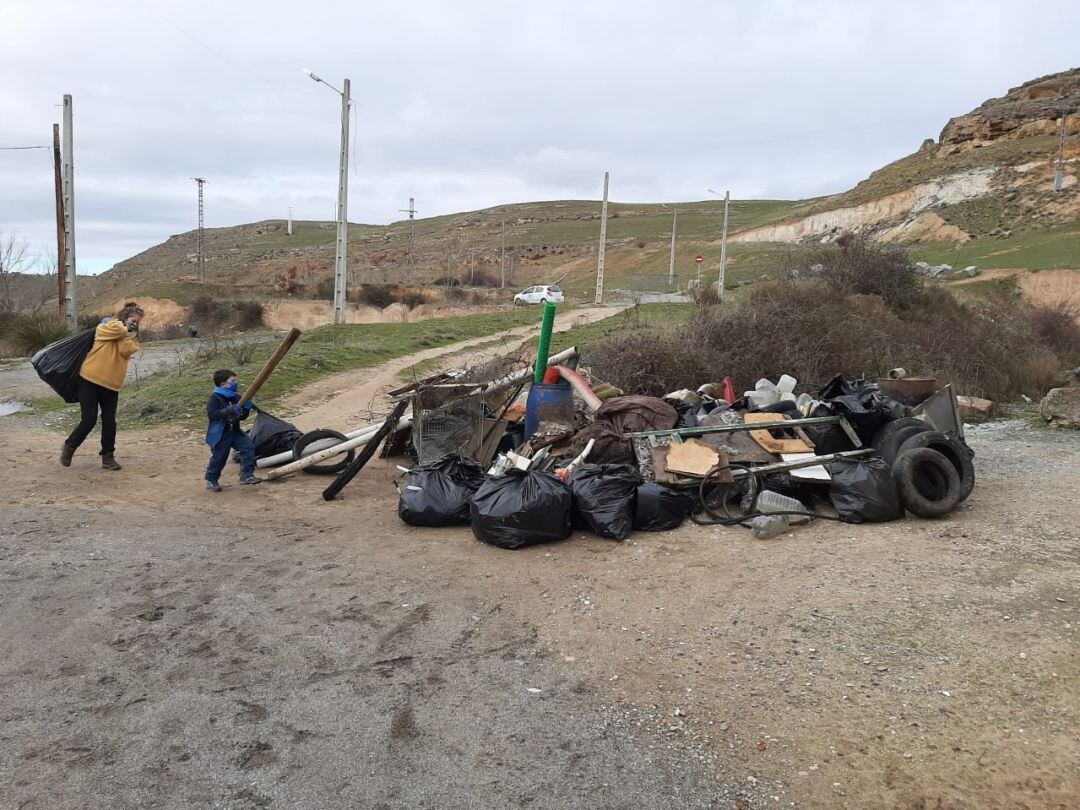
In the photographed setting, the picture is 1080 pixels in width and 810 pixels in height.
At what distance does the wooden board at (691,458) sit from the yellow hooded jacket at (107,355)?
519cm

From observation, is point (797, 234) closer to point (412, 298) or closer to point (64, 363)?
point (412, 298)

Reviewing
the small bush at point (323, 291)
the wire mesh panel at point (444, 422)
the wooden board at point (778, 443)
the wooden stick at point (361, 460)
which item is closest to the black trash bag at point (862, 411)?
the wooden board at point (778, 443)

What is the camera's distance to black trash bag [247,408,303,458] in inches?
324

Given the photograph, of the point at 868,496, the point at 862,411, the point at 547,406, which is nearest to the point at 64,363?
the point at 547,406

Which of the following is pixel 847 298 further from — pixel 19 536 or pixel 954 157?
pixel 954 157

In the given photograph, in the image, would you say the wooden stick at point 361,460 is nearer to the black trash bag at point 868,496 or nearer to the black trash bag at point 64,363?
the black trash bag at point 64,363

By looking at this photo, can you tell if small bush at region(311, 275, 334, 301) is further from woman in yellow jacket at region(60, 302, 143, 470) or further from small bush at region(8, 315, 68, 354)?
woman in yellow jacket at region(60, 302, 143, 470)

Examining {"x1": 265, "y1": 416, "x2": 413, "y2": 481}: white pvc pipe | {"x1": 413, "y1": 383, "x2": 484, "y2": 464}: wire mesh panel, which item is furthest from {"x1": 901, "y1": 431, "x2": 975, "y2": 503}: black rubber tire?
{"x1": 265, "y1": 416, "x2": 413, "y2": 481}: white pvc pipe

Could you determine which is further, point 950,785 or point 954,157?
point 954,157

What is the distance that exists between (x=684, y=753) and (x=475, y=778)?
83 cm

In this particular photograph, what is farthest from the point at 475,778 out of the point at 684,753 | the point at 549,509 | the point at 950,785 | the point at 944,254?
A: the point at 944,254

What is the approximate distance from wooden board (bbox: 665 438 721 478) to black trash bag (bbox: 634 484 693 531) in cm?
31

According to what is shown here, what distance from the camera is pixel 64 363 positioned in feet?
24.5

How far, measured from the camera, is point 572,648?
159 inches
